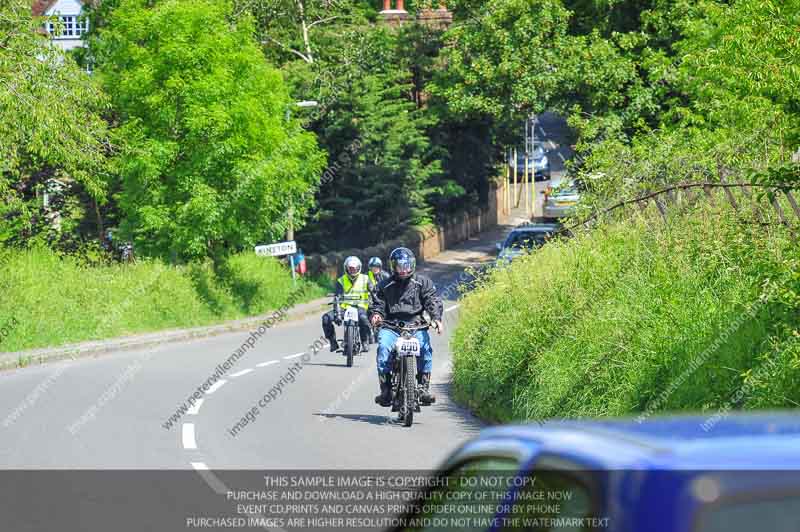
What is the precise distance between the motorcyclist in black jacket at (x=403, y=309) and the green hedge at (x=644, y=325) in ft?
3.37

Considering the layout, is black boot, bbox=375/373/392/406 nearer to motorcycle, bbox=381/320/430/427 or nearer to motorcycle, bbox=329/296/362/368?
motorcycle, bbox=381/320/430/427

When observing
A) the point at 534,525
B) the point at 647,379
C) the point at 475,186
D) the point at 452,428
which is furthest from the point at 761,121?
the point at 475,186

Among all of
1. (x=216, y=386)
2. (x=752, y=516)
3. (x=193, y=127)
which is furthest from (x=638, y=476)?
(x=193, y=127)

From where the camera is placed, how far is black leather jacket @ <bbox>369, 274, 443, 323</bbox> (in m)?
14.5

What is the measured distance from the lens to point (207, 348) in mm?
26484

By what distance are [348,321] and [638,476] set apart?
18269 mm

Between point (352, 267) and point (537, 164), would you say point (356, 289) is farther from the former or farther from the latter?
point (537, 164)

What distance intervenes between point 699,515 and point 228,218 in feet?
92.8

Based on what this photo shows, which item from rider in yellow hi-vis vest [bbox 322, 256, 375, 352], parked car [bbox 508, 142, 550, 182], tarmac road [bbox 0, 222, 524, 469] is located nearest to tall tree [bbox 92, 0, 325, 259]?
tarmac road [bbox 0, 222, 524, 469]

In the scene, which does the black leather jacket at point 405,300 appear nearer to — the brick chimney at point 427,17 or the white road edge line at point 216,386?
the white road edge line at point 216,386

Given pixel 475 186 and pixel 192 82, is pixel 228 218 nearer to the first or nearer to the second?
pixel 192 82

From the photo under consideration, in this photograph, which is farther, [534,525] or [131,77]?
[131,77]

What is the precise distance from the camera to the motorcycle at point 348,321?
69.2 feet

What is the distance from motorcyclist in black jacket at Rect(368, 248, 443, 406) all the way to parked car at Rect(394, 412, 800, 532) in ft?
33.0
